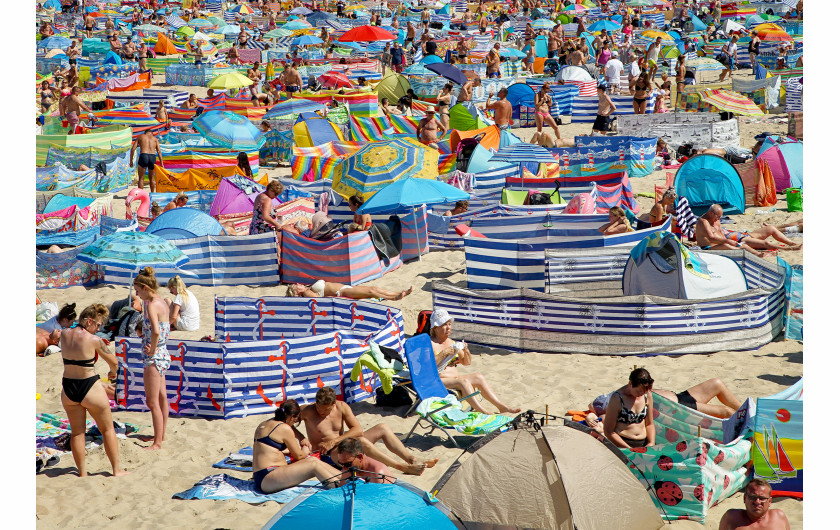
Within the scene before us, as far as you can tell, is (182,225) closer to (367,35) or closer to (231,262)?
(231,262)

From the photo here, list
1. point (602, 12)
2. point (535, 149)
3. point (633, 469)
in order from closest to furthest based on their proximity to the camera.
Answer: point (633, 469) < point (535, 149) < point (602, 12)

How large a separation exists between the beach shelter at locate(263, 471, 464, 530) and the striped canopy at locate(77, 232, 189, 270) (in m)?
5.57

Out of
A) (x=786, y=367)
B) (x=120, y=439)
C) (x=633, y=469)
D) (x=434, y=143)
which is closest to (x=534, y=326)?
(x=786, y=367)

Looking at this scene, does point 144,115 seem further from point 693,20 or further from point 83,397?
point 693,20

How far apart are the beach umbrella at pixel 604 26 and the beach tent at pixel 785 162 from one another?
749 inches

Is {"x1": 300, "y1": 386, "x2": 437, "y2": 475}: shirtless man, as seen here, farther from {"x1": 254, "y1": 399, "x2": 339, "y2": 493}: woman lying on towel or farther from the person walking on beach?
the person walking on beach

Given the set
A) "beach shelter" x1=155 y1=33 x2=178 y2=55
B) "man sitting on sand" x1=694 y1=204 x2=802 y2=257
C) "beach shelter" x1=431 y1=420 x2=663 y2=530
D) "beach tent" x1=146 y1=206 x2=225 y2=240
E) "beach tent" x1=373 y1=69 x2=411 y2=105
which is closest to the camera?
"beach shelter" x1=431 y1=420 x2=663 y2=530

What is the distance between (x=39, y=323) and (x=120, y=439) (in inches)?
120

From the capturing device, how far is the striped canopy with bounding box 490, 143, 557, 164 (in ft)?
47.5

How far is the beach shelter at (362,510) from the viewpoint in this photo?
487 centimetres

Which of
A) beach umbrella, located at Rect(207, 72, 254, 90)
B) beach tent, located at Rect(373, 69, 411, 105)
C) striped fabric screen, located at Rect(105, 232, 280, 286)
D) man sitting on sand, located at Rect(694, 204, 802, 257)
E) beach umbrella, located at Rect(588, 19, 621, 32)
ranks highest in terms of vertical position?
beach umbrella, located at Rect(588, 19, 621, 32)

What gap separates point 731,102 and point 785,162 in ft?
17.4

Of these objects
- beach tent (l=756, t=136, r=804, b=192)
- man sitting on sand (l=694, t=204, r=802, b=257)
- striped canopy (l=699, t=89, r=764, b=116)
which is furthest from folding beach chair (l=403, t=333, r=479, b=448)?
striped canopy (l=699, t=89, r=764, b=116)

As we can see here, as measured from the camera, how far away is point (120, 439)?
7.36 metres
